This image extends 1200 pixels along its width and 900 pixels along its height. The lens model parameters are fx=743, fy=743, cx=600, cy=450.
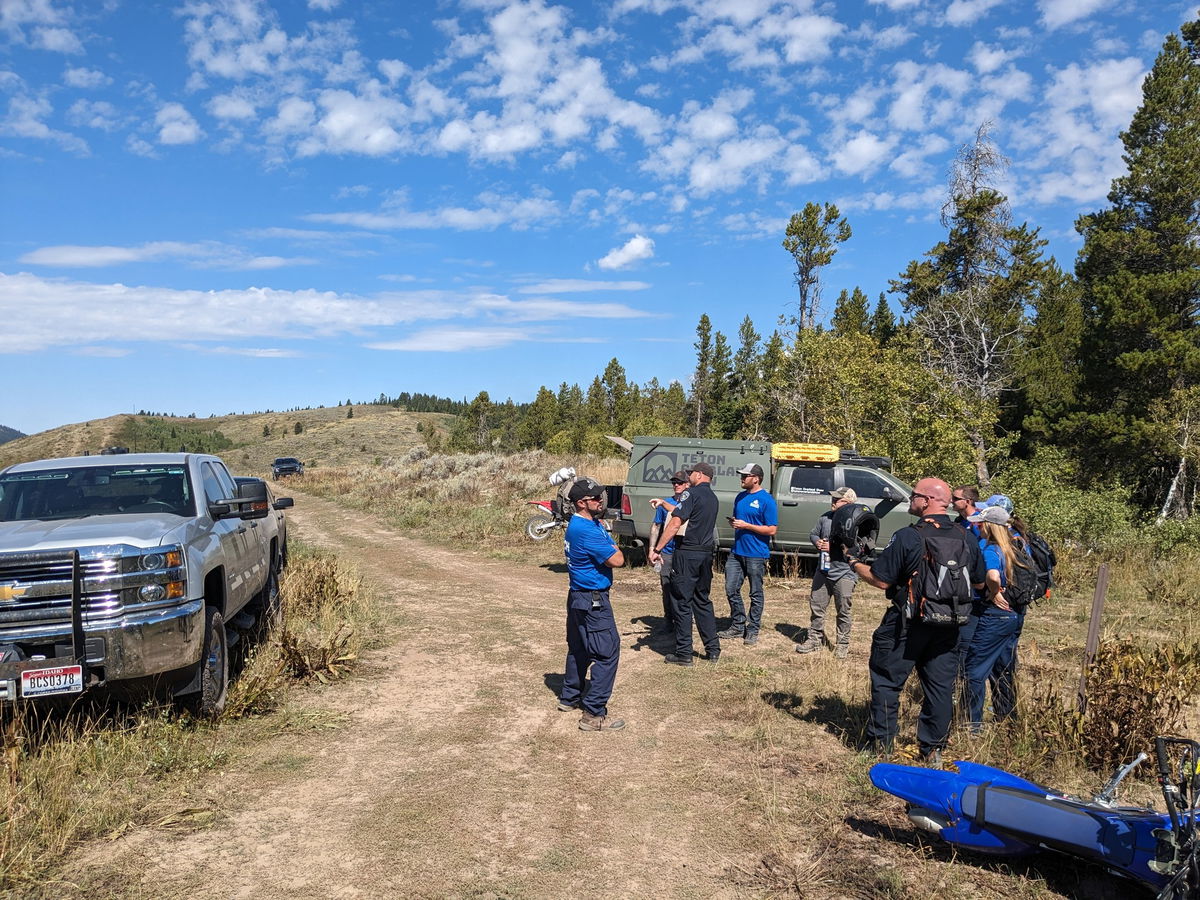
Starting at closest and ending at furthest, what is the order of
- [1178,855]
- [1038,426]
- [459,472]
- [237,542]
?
[1178,855], [237,542], [1038,426], [459,472]

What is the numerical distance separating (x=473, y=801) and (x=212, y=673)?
2.33 meters

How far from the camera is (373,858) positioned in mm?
3734

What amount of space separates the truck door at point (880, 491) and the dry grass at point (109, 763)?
8499 mm

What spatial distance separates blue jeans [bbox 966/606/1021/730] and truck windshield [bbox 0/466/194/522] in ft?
19.5

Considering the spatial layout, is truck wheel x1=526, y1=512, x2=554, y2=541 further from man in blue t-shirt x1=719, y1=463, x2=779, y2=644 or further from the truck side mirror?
the truck side mirror

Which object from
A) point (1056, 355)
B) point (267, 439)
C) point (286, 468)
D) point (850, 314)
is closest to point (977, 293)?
point (1056, 355)

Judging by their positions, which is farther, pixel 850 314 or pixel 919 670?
pixel 850 314

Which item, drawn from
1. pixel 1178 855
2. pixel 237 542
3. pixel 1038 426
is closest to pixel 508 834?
pixel 1178 855

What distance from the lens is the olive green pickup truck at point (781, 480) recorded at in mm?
11781

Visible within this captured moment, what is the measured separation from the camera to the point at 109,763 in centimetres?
441

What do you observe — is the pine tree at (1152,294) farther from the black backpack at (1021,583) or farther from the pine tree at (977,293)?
the black backpack at (1021,583)

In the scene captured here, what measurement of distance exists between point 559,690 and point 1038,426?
73.0 feet

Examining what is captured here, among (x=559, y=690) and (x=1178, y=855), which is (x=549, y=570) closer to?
(x=559, y=690)

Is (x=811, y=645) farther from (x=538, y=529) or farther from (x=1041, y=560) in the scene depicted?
(x=538, y=529)
